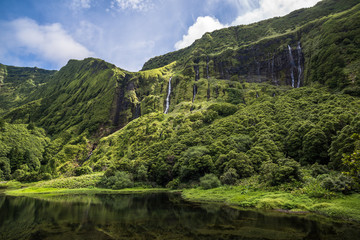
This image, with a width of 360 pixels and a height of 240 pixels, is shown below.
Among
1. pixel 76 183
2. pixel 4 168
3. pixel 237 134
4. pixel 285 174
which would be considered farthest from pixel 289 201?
pixel 4 168

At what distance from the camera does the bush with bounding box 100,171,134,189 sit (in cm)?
7438

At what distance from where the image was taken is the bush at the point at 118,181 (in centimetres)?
7438

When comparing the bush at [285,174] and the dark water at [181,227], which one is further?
the bush at [285,174]

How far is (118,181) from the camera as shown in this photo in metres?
74.8

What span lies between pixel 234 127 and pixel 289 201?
5394 cm

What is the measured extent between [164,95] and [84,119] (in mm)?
76677

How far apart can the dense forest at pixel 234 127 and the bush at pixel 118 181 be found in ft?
1.24

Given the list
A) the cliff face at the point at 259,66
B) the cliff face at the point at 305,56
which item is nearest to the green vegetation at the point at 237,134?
the cliff face at the point at 305,56

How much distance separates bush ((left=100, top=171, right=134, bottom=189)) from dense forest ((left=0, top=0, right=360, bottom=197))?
14.9 inches

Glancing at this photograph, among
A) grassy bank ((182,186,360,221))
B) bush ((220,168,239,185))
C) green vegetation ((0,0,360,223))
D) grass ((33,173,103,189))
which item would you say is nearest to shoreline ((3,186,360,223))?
grassy bank ((182,186,360,221))

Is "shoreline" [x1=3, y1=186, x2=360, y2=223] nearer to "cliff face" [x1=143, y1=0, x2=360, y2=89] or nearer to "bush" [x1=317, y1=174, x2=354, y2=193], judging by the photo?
"bush" [x1=317, y1=174, x2=354, y2=193]

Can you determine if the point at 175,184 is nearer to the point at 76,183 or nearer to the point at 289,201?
the point at 76,183

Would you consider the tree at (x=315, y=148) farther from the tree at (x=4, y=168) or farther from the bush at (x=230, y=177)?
the tree at (x=4, y=168)

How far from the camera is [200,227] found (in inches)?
882
